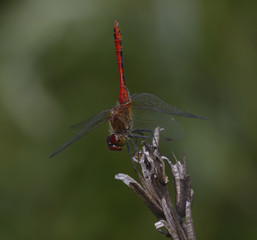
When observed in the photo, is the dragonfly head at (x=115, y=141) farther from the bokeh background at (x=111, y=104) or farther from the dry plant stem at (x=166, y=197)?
the dry plant stem at (x=166, y=197)

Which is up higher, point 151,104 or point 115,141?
point 151,104

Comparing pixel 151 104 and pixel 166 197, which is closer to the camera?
pixel 166 197

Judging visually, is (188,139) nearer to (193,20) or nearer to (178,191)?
(193,20)

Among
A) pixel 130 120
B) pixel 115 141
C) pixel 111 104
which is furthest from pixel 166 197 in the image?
pixel 111 104

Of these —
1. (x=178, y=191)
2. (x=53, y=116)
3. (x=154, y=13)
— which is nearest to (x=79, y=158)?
(x=53, y=116)

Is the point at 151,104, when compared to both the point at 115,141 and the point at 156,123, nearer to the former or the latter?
the point at 156,123
